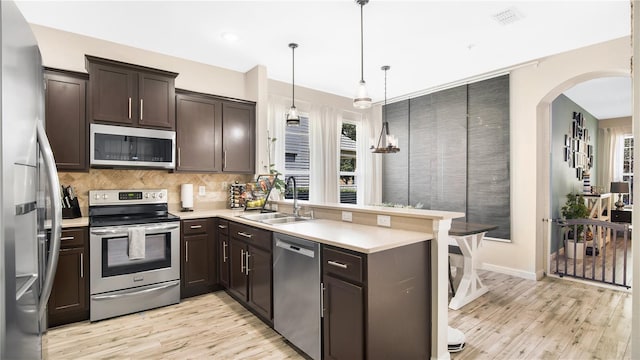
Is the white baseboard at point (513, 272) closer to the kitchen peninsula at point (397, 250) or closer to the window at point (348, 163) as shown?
the window at point (348, 163)

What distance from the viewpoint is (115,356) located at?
2.30 m

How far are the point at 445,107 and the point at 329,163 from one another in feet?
7.10

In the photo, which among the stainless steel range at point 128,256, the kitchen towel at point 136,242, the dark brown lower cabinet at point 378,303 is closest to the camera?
the dark brown lower cabinet at point 378,303

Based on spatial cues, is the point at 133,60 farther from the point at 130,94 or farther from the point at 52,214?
the point at 52,214

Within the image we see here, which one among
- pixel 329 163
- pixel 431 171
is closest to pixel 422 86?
pixel 431 171

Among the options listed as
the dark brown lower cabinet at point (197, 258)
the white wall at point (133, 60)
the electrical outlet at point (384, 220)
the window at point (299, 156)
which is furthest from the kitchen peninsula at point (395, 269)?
the window at point (299, 156)

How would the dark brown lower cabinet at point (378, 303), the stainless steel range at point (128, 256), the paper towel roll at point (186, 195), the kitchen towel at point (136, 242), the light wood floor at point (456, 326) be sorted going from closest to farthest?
1. the dark brown lower cabinet at point (378, 303)
2. the light wood floor at point (456, 326)
3. the stainless steel range at point (128, 256)
4. the kitchen towel at point (136, 242)
5. the paper towel roll at point (186, 195)

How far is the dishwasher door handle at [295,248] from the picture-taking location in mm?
2135

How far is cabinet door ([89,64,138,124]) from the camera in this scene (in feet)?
10.2

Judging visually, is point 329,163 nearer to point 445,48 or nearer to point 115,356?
point 445,48

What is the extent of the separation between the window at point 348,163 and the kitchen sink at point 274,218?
2526 millimetres

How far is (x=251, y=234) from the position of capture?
290cm

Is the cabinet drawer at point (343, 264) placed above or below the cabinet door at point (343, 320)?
above

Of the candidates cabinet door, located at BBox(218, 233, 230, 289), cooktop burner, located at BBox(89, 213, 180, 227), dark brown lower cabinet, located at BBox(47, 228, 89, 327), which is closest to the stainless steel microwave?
cooktop burner, located at BBox(89, 213, 180, 227)
